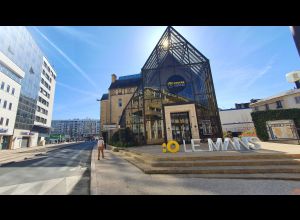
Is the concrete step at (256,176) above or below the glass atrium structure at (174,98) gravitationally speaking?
below

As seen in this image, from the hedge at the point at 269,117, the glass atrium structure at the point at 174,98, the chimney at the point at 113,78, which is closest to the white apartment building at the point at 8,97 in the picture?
the chimney at the point at 113,78

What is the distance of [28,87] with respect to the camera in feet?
117

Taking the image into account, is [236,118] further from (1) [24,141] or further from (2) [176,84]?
(1) [24,141]

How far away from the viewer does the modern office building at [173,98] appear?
15.0m

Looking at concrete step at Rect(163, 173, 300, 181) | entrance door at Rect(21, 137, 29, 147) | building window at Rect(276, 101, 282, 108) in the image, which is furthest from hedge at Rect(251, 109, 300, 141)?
entrance door at Rect(21, 137, 29, 147)

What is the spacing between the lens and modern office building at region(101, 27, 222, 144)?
14961 millimetres

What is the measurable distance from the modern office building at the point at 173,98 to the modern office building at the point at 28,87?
97.3ft

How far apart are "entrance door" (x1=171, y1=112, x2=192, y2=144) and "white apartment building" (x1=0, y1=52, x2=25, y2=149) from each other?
33259 millimetres

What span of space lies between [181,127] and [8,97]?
35.7 metres

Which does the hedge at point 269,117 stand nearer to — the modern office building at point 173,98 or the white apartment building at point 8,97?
the modern office building at point 173,98
